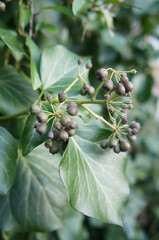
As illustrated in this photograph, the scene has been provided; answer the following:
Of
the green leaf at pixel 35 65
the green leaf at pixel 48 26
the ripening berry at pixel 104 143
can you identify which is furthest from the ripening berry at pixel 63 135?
the green leaf at pixel 48 26

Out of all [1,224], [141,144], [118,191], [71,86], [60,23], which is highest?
[71,86]

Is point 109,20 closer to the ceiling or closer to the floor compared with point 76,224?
closer to the ceiling

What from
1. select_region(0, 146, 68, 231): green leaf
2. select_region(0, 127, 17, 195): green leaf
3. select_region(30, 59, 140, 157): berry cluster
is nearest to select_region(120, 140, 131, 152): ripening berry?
select_region(30, 59, 140, 157): berry cluster

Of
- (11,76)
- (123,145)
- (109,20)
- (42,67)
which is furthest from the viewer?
(109,20)

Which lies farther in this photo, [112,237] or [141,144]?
[141,144]

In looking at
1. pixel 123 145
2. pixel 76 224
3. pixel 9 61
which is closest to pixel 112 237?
pixel 76 224

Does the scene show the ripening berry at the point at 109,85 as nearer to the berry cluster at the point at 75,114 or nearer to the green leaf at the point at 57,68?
the berry cluster at the point at 75,114

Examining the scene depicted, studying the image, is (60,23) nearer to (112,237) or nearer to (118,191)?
(118,191)

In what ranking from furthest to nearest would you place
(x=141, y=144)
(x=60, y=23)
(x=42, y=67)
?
(x=141, y=144), (x=60, y=23), (x=42, y=67)
